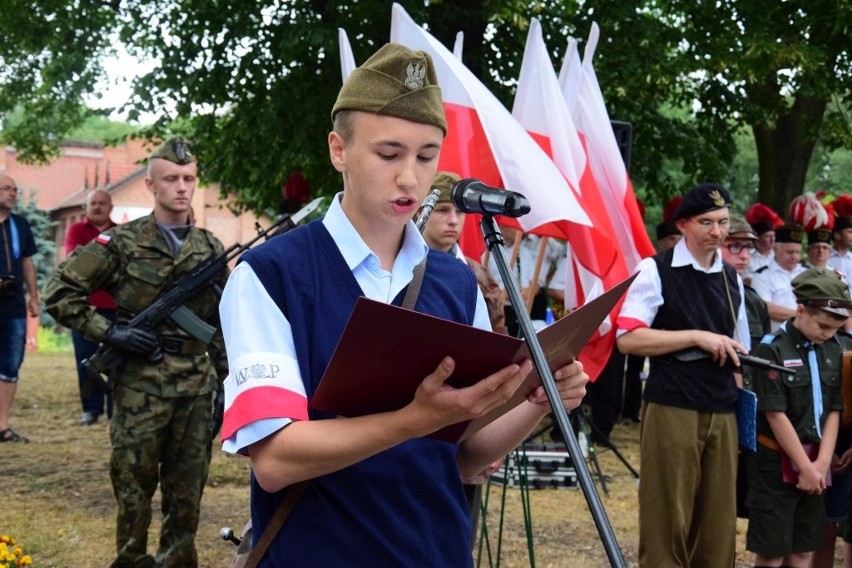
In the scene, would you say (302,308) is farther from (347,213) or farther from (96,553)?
(96,553)

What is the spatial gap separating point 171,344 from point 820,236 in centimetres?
703

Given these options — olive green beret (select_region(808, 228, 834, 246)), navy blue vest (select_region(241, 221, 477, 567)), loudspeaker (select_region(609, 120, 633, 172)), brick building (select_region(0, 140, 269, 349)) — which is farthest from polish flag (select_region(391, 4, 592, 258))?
brick building (select_region(0, 140, 269, 349))

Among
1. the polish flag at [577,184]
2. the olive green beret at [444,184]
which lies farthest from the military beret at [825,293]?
the olive green beret at [444,184]

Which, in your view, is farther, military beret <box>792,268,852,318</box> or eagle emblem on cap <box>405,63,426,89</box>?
military beret <box>792,268,852,318</box>

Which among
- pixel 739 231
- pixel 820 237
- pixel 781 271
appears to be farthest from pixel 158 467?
pixel 820 237

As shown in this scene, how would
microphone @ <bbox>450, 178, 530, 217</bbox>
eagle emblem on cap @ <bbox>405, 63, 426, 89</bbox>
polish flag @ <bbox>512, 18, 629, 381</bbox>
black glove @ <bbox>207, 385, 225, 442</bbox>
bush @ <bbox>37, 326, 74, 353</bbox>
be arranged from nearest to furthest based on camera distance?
eagle emblem on cap @ <bbox>405, 63, 426, 89</bbox>, microphone @ <bbox>450, 178, 530, 217</bbox>, black glove @ <bbox>207, 385, 225, 442</bbox>, polish flag @ <bbox>512, 18, 629, 381</bbox>, bush @ <bbox>37, 326, 74, 353</bbox>

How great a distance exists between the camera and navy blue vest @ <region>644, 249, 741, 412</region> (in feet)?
19.9

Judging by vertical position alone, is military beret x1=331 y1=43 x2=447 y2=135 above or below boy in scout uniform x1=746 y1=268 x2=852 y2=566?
above

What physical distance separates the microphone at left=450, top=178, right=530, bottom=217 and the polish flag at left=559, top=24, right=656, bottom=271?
4.49 metres

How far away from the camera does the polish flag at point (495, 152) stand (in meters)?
6.16

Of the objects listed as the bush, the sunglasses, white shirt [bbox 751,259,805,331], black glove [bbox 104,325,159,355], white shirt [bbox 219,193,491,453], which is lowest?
the bush

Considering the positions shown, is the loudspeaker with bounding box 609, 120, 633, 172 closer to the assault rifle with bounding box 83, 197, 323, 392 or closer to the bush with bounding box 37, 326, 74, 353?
the assault rifle with bounding box 83, 197, 323, 392

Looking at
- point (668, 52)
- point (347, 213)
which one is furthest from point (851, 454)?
point (668, 52)

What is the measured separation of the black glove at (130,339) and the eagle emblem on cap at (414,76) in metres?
3.81
